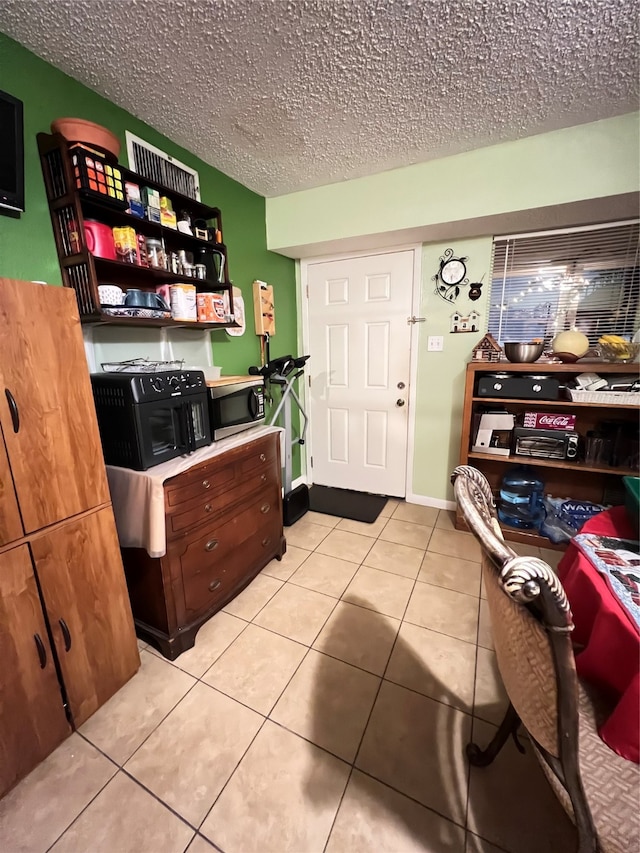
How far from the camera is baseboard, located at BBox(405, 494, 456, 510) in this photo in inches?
115

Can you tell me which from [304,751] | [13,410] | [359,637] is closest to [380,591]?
[359,637]

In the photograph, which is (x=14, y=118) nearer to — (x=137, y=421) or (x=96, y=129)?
(x=96, y=129)

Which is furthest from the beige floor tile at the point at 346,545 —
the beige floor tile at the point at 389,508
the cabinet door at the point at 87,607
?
the cabinet door at the point at 87,607

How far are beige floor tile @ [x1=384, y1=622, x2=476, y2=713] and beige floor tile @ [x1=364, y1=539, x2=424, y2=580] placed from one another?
0.45 meters

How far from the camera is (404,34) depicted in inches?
50.2

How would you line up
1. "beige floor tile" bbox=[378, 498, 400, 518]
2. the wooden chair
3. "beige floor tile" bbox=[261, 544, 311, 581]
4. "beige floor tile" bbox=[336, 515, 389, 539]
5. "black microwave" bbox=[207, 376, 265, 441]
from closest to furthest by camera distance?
the wooden chair, "black microwave" bbox=[207, 376, 265, 441], "beige floor tile" bbox=[261, 544, 311, 581], "beige floor tile" bbox=[336, 515, 389, 539], "beige floor tile" bbox=[378, 498, 400, 518]

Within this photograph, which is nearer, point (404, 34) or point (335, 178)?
point (404, 34)

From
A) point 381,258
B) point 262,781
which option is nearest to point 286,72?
point 381,258

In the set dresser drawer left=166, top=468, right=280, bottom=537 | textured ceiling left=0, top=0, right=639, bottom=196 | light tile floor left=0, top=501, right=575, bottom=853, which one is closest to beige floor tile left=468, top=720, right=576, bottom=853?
light tile floor left=0, top=501, right=575, bottom=853

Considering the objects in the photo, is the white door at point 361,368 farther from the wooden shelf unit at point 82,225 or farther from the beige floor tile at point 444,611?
the wooden shelf unit at point 82,225

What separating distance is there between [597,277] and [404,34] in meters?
1.85

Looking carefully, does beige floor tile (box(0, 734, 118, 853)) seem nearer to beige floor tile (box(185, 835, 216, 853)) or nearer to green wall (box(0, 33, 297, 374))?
beige floor tile (box(185, 835, 216, 853))

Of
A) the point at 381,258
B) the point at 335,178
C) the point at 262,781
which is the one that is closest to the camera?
the point at 262,781

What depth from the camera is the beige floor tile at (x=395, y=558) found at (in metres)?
2.16
